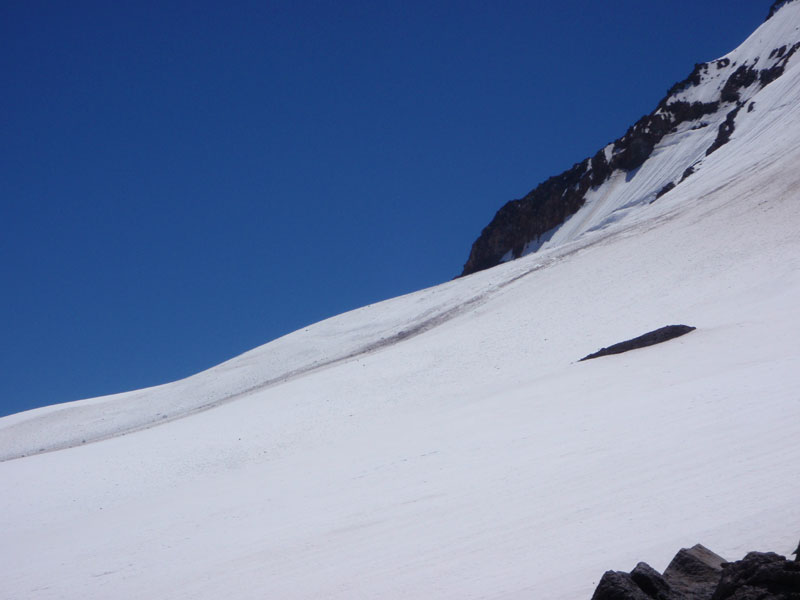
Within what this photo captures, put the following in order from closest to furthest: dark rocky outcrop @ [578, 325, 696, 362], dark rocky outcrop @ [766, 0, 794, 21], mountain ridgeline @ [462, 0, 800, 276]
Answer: dark rocky outcrop @ [578, 325, 696, 362]
mountain ridgeline @ [462, 0, 800, 276]
dark rocky outcrop @ [766, 0, 794, 21]

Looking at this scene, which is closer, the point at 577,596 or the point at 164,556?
the point at 577,596

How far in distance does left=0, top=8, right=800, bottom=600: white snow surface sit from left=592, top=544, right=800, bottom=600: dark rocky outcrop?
2.19ft

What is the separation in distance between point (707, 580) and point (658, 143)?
51424 millimetres

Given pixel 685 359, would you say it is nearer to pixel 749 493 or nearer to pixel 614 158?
pixel 749 493

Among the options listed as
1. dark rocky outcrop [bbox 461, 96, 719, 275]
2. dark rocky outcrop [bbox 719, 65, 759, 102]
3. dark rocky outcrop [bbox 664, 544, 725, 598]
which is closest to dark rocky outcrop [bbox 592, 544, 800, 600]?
dark rocky outcrop [bbox 664, 544, 725, 598]

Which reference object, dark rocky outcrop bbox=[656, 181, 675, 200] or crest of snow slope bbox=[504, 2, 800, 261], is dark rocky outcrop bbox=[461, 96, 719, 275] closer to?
crest of snow slope bbox=[504, 2, 800, 261]

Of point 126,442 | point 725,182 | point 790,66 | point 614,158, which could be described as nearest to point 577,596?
point 126,442

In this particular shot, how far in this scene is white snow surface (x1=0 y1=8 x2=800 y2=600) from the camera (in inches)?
313

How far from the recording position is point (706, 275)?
23.5 metres

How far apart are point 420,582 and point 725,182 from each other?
29.9 m

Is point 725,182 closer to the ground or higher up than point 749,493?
higher up

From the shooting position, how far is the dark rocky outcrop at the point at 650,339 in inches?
699

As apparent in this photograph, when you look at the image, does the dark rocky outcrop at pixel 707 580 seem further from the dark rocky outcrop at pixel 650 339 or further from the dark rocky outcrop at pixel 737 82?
the dark rocky outcrop at pixel 737 82

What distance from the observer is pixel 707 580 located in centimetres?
586
